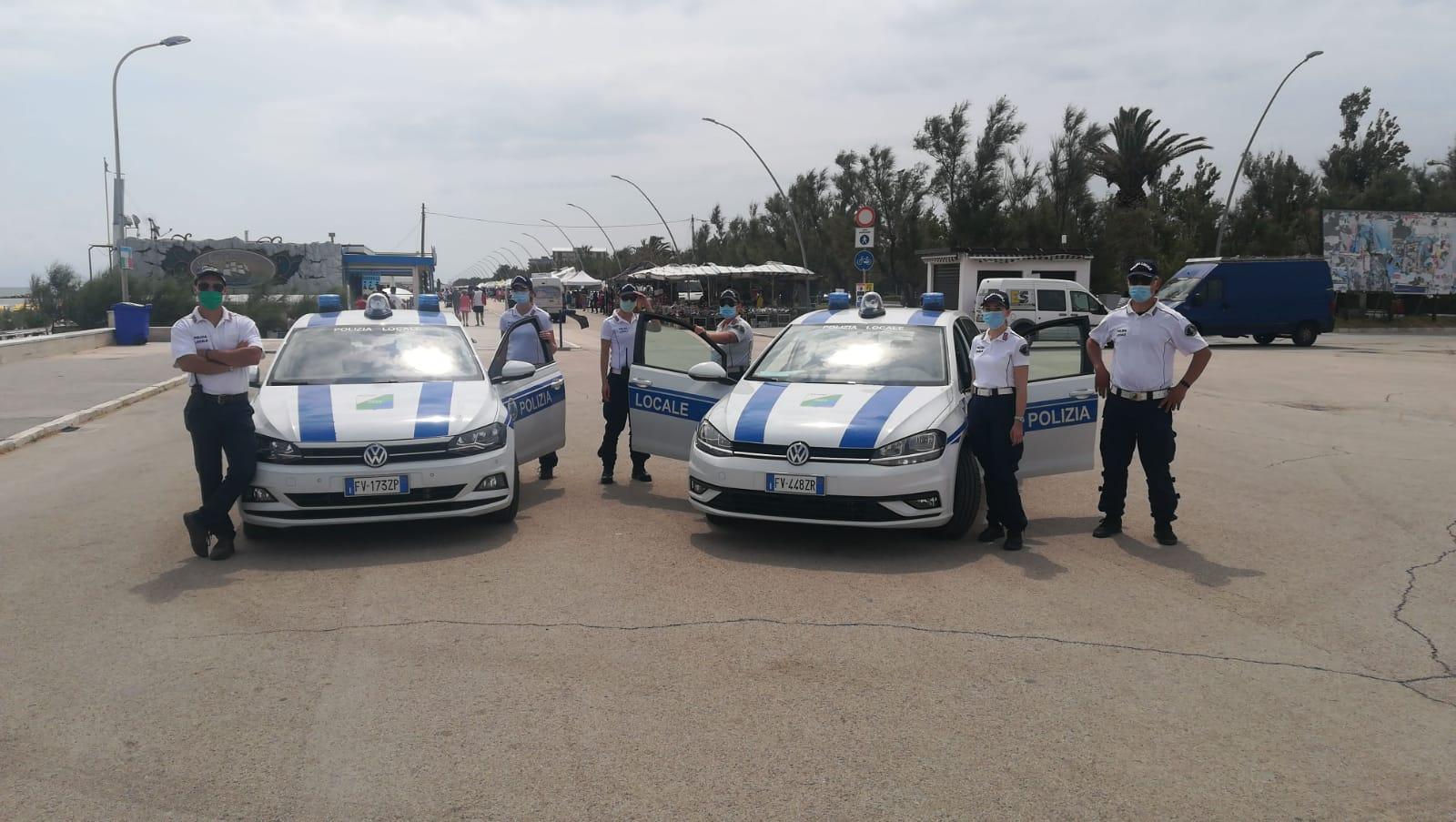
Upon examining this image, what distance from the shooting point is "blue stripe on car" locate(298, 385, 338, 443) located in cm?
704

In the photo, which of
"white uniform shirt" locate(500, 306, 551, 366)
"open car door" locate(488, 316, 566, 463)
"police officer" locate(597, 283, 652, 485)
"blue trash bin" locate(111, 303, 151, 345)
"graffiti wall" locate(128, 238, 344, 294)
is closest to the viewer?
"open car door" locate(488, 316, 566, 463)

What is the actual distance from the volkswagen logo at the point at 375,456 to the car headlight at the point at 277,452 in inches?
15.8

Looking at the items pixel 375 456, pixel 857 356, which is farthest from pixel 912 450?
pixel 375 456

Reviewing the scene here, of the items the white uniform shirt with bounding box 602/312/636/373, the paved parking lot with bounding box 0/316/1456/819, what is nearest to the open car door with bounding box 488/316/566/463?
the white uniform shirt with bounding box 602/312/636/373

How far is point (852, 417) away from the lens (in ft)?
23.5

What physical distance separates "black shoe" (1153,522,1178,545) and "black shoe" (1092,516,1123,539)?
0.28 meters

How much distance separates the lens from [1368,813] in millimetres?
3547

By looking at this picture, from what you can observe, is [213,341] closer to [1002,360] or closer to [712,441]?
[712,441]

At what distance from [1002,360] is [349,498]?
13.4 ft

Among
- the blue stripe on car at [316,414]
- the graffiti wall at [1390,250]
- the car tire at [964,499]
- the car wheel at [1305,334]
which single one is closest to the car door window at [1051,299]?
the car wheel at [1305,334]

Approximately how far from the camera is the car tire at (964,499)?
23.5 feet

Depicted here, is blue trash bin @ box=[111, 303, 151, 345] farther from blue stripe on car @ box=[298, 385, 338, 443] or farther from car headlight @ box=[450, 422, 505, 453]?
car headlight @ box=[450, 422, 505, 453]

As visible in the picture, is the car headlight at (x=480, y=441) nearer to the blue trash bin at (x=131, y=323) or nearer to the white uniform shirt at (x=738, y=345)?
the white uniform shirt at (x=738, y=345)

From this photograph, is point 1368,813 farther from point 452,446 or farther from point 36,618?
point 36,618
